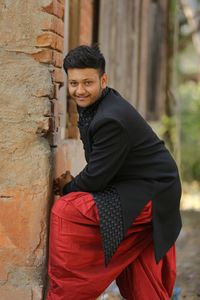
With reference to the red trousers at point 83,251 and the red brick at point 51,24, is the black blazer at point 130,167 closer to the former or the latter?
the red trousers at point 83,251

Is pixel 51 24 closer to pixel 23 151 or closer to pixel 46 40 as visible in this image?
pixel 46 40

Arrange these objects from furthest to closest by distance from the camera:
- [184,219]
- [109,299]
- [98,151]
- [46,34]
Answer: [184,219], [109,299], [46,34], [98,151]

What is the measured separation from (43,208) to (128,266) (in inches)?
22.5

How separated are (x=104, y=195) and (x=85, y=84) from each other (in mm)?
563

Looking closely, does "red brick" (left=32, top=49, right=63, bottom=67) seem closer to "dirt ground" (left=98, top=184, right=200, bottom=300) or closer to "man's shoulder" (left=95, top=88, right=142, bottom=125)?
"man's shoulder" (left=95, top=88, right=142, bottom=125)

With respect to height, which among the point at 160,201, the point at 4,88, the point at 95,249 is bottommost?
the point at 95,249

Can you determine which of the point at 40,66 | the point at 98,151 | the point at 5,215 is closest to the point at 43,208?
the point at 5,215

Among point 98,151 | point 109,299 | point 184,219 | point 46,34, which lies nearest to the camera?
point 98,151

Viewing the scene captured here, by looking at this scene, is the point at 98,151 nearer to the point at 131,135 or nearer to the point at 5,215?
the point at 131,135

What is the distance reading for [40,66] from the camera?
123 inches

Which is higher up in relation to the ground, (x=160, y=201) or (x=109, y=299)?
(x=160, y=201)

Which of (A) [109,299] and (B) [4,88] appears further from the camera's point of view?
(A) [109,299]

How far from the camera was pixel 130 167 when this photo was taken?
3.00 meters

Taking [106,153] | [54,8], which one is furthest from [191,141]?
[106,153]
